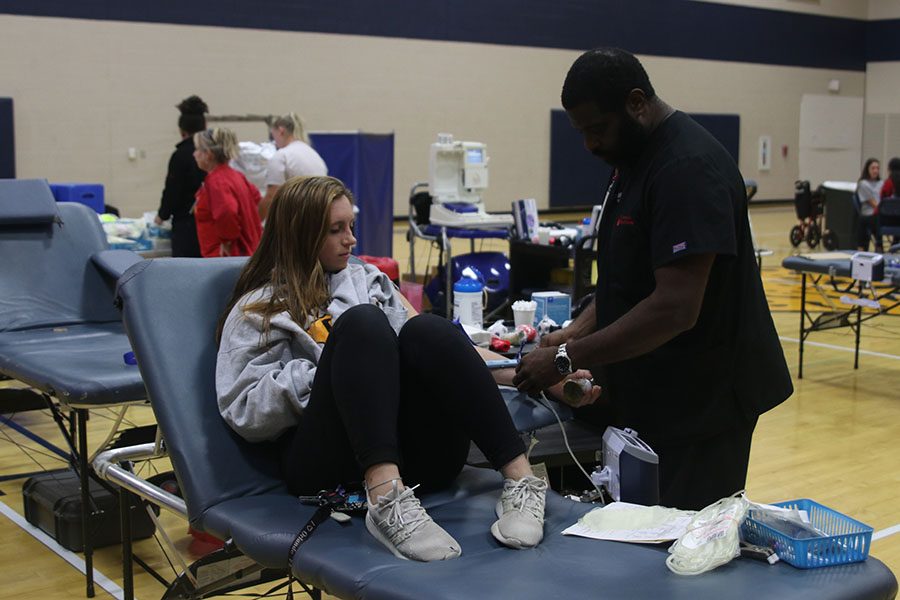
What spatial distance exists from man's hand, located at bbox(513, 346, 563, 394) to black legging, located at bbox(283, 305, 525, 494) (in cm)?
7

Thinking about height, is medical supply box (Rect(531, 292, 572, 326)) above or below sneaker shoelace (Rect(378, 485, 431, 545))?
above

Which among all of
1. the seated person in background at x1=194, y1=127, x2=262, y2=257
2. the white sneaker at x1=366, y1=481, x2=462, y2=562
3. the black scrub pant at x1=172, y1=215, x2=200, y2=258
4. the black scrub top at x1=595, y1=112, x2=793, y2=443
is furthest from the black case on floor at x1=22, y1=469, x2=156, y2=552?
the black scrub pant at x1=172, y1=215, x2=200, y2=258

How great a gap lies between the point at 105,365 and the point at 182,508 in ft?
3.59

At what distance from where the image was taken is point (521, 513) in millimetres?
1917

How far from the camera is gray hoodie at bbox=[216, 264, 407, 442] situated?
2139mm

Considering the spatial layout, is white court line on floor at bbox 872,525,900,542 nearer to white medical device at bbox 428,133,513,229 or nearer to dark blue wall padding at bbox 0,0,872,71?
white medical device at bbox 428,133,513,229

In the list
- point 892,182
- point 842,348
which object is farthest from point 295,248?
point 892,182

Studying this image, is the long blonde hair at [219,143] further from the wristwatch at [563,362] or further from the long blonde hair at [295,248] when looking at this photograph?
the wristwatch at [563,362]

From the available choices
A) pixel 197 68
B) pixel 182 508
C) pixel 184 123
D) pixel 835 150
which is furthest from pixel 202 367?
pixel 835 150

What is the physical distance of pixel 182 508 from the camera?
2.17m

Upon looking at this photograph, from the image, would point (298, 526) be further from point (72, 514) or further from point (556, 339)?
point (72, 514)

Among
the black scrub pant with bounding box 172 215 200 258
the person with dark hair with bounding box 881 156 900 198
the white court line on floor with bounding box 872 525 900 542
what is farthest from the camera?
the person with dark hair with bounding box 881 156 900 198

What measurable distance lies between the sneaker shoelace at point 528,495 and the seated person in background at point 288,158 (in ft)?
16.4

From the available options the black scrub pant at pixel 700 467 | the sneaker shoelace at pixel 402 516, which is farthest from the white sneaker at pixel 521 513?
the black scrub pant at pixel 700 467
